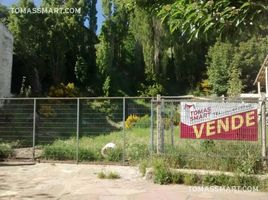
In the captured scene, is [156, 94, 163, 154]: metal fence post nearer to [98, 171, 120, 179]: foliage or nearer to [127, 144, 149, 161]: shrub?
[98, 171, 120, 179]: foliage

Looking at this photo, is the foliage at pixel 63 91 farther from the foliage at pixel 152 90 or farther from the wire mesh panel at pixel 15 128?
the wire mesh panel at pixel 15 128

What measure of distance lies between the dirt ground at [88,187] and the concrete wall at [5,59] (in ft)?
41.2

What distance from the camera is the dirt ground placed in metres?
9.19

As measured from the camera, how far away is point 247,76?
132 ft

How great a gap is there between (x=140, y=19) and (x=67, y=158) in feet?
77.0

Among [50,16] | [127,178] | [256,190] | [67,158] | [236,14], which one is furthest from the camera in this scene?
[50,16]

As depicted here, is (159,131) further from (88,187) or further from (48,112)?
(48,112)

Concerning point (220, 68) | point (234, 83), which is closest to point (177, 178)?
point (234, 83)

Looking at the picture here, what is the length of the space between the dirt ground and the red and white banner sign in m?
1.84

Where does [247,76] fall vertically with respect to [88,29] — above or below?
below

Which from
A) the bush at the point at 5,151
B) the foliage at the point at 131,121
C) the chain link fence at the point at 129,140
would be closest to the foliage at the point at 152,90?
the chain link fence at the point at 129,140

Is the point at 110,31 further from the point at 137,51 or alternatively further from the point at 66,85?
the point at 66,85

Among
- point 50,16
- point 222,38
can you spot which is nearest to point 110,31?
point 50,16

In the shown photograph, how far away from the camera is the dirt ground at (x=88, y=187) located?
919 cm
